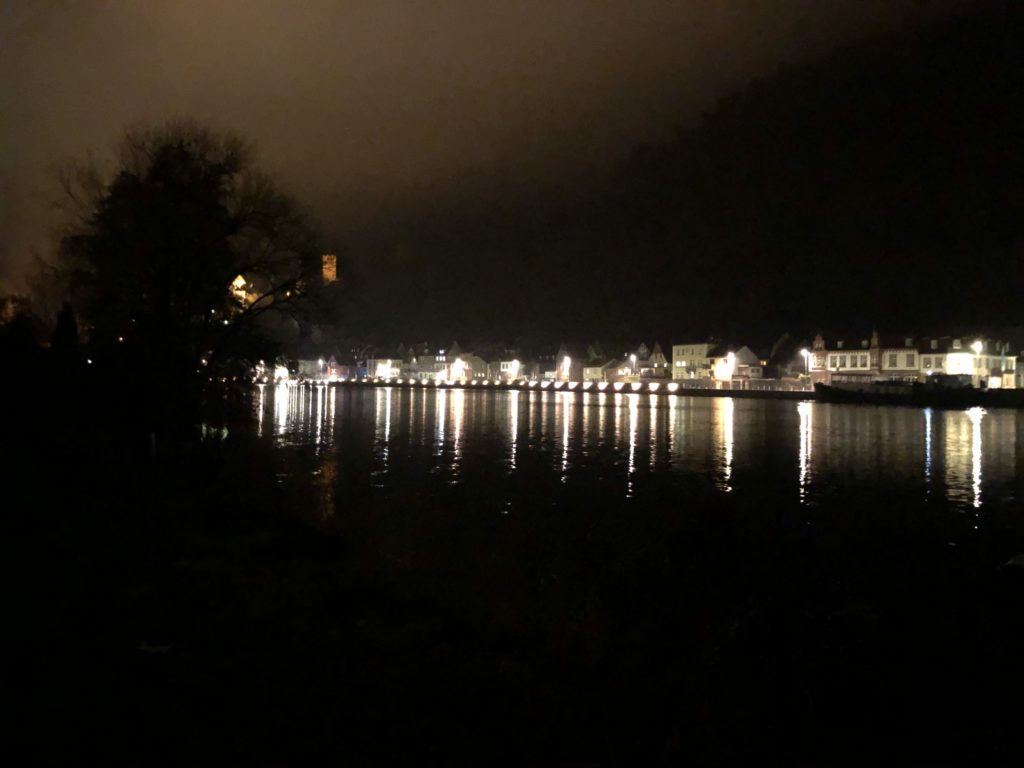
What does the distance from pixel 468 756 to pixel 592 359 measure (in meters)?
173

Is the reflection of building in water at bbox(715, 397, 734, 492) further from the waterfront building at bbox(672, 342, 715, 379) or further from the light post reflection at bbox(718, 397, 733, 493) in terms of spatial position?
the waterfront building at bbox(672, 342, 715, 379)

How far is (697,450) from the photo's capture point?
3578cm

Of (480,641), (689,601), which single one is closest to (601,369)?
(689,601)

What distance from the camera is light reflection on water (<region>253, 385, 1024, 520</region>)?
2564cm

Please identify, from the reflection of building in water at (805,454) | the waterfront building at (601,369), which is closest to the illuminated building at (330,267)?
the reflection of building in water at (805,454)

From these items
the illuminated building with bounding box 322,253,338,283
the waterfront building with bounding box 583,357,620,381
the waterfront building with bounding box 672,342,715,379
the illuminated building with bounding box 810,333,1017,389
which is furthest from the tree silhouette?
the waterfront building with bounding box 583,357,620,381

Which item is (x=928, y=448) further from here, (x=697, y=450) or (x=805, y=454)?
(x=697, y=450)

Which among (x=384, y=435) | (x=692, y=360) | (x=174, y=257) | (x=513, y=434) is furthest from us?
(x=692, y=360)

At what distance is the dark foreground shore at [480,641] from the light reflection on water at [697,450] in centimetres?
893

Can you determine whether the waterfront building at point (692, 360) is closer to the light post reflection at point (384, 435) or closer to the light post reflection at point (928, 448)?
the light post reflection at point (928, 448)

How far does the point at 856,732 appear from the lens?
7.98 metres

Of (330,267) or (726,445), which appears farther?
(726,445)

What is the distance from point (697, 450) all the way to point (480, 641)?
1128 inches

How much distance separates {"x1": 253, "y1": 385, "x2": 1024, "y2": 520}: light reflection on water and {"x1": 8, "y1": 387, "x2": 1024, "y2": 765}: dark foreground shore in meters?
8.93
